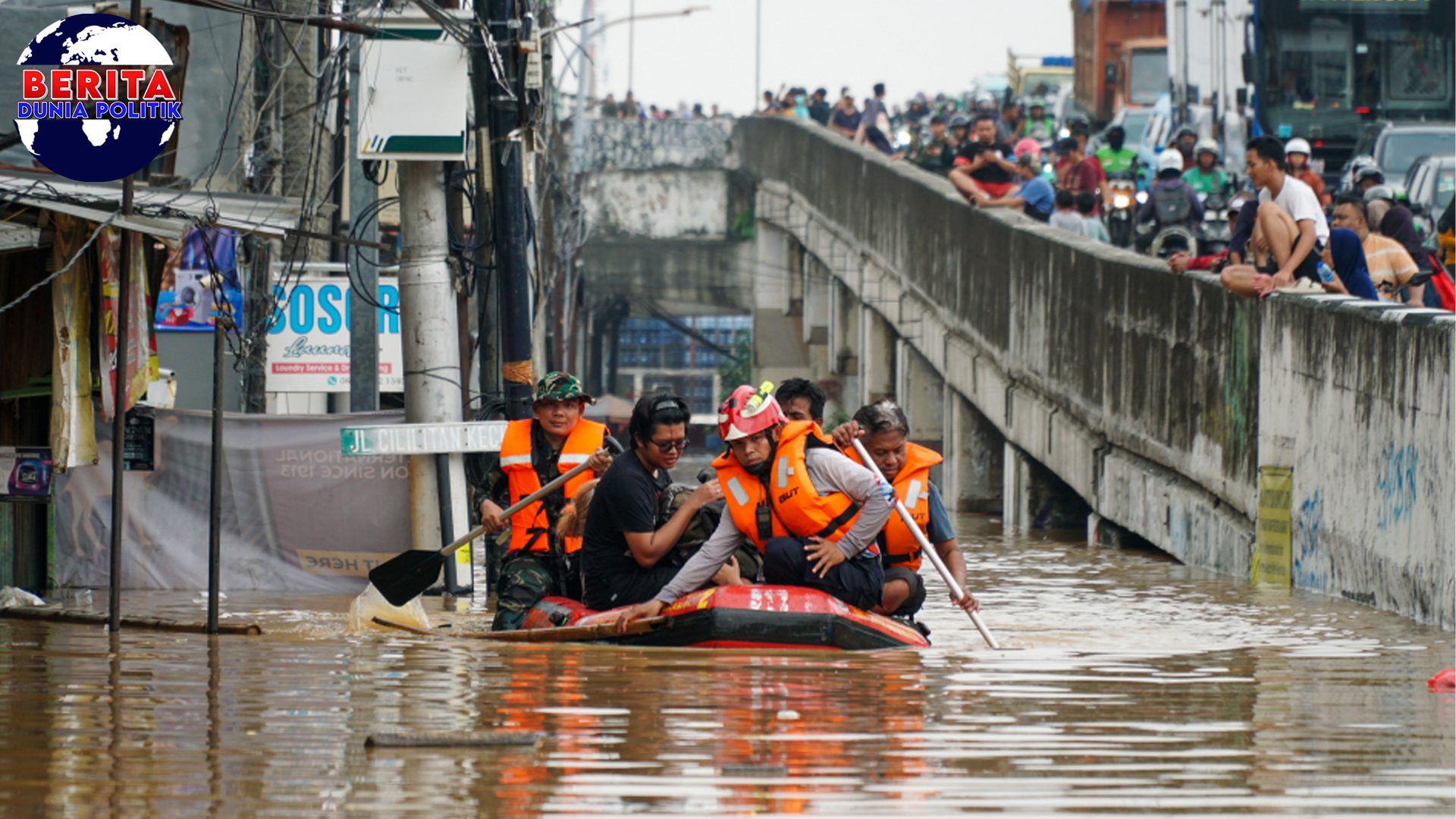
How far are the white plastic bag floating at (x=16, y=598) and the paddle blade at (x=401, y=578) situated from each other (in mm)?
2264

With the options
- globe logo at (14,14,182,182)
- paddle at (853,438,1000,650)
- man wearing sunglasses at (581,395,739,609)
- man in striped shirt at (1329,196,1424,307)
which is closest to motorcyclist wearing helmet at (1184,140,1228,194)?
man in striped shirt at (1329,196,1424,307)

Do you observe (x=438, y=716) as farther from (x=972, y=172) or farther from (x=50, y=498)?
(x=972, y=172)

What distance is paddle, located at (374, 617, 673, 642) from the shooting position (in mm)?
11062

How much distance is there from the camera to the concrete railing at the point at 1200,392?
41.1 feet

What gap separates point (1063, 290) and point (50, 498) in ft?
34.4

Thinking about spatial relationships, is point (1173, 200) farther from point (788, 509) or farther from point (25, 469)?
point (788, 509)

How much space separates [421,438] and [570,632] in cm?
385

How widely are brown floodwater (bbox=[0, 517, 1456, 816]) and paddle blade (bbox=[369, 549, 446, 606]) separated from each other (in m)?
0.57

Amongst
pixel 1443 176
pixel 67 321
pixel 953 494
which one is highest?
pixel 1443 176

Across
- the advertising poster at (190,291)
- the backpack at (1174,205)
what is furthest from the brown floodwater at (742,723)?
the backpack at (1174,205)

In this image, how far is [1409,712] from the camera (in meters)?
8.73

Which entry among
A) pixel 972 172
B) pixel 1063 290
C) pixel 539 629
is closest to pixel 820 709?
pixel 539 629

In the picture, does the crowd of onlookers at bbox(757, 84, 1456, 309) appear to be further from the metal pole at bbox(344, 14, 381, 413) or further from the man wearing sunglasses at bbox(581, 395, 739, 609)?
the metal pole at bbox(344, 14, 381, 413)

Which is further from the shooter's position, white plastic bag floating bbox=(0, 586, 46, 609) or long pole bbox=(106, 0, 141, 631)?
white plastic bag floating bbox=(0, 586, 46, 609)
